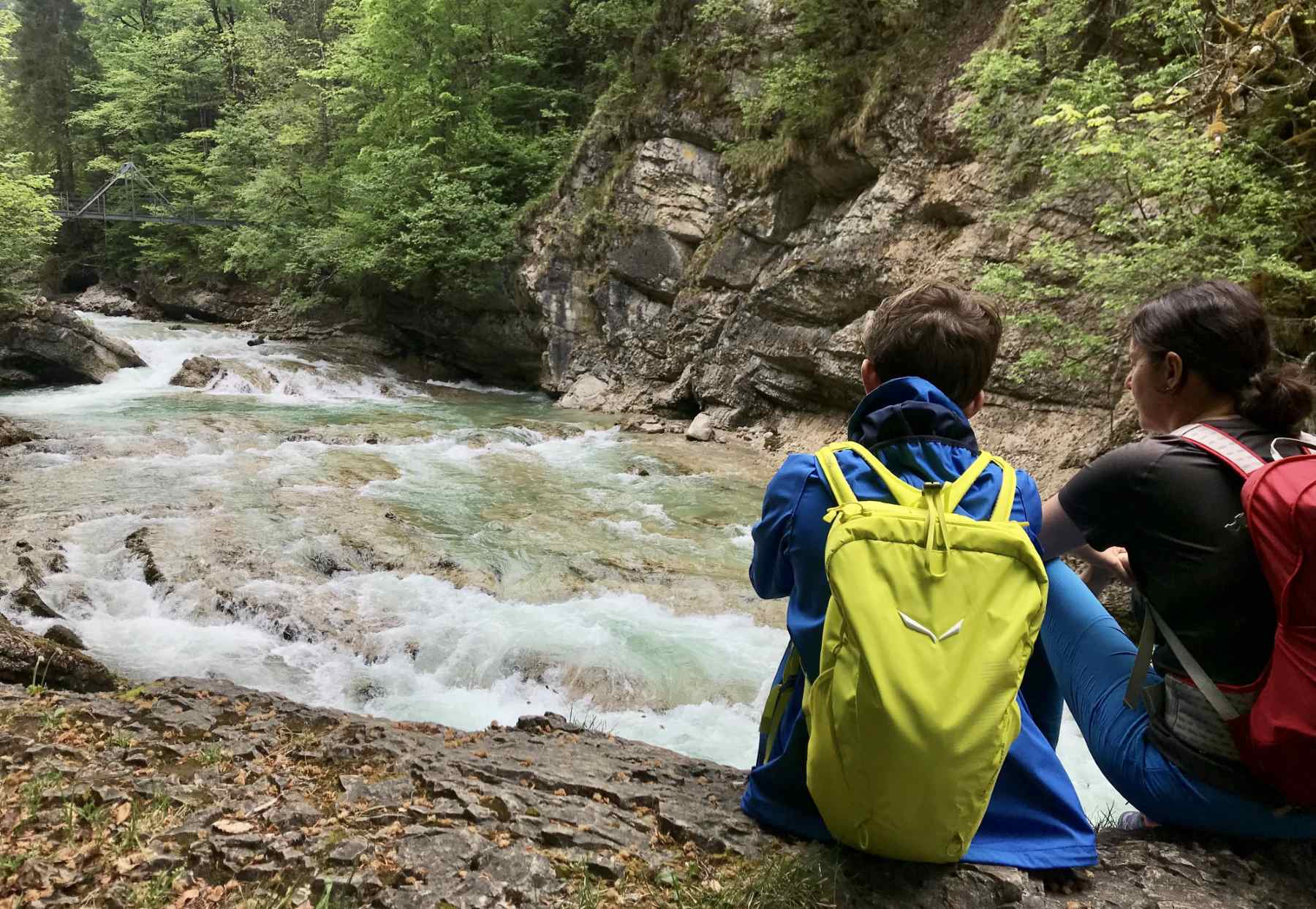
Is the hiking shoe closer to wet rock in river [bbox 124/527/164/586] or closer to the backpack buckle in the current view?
the backpack buckle

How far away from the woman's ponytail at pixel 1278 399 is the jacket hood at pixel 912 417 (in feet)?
2.30

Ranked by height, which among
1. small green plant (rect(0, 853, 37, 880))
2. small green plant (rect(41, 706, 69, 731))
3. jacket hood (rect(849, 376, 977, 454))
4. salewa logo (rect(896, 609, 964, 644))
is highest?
jacket hood (rect(849, 376, 977, 454))

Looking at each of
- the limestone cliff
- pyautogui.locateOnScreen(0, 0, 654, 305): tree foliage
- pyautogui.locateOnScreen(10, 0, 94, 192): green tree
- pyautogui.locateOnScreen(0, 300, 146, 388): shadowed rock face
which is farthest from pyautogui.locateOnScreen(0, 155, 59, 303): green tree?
pyautogui.locateOnScreen(10, 0, 94, 192): green tree

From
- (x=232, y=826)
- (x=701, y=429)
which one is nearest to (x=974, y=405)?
(x=232, y=826)

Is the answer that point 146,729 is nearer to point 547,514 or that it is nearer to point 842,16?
point 547,514

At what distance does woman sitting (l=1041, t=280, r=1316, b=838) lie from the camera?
1.83 meters

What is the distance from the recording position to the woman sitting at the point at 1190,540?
6.00 ft

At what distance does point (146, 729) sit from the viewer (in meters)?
3.39

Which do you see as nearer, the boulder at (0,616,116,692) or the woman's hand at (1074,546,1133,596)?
the woman's hand at (1074,546,1133,596)

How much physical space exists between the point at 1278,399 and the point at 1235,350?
0.17 meters

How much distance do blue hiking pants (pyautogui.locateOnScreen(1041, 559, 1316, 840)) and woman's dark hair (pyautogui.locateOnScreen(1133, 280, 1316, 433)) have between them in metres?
0.74

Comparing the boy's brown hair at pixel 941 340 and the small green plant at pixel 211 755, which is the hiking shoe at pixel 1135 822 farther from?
the small green plant at pixel 211 755

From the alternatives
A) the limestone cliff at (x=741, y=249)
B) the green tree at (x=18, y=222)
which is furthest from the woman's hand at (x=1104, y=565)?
the green tree at (x=18, y=222)

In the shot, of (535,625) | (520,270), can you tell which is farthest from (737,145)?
(535,625)
